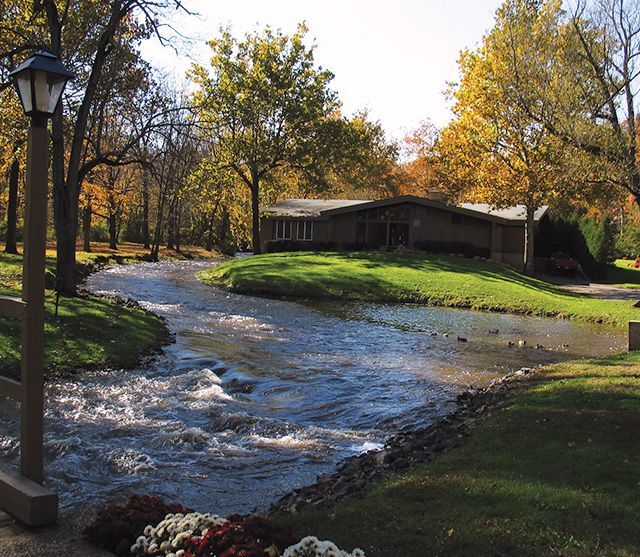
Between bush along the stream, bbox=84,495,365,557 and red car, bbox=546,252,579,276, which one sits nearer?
bush along the stream, bbox=84,495,365,557

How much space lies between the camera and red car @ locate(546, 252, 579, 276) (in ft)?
132

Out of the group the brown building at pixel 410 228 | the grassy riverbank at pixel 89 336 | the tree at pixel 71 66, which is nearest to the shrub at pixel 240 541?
the grassy riverbank at pixel 89 336

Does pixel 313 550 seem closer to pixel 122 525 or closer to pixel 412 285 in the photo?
pixel 122 525

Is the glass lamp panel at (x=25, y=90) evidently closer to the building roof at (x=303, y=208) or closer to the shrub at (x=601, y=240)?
the building roof at (x=303, y=208)

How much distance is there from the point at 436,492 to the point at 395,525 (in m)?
0.78

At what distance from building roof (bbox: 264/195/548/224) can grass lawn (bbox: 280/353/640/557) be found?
31.4 meters

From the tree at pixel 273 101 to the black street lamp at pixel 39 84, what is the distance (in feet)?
119

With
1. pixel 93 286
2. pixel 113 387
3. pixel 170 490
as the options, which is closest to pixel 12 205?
pixel 93 286

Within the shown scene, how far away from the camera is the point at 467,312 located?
23797 millimetres

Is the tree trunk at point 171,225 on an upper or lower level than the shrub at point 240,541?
upper

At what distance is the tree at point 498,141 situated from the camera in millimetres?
32625

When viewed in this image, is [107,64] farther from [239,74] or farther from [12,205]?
[239,74]

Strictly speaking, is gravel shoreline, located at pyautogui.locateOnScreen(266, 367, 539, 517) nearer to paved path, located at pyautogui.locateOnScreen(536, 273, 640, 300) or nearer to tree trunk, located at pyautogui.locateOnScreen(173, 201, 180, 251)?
paved path, located at pyautogui.locateOnScreen(536, 273, 640, 300)

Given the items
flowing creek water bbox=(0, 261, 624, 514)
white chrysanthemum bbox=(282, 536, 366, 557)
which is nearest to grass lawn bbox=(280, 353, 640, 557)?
white chrysanthemum bbox=(282, 536, 366, 557)
